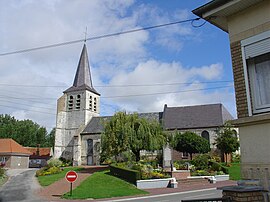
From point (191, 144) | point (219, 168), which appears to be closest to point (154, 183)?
point (219, 168)

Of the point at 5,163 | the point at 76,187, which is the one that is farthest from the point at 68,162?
the point at 76,187

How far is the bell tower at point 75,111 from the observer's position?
5462cm

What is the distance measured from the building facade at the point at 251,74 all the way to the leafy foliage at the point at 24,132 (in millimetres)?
76874

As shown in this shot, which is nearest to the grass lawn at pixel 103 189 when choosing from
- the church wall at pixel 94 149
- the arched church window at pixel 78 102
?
the church wall at pixel 94 149

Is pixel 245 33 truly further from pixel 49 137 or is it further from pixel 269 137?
pixel 49 137

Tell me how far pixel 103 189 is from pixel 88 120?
3830 centimetres

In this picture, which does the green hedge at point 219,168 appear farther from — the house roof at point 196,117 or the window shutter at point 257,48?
the window shutter at point 257,48

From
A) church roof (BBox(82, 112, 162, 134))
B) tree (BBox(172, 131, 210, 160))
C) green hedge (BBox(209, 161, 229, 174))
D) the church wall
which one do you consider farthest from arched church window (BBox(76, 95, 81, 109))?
green hedge (BBox(209, 161, 229, 174))

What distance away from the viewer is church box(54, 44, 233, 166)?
153 ft

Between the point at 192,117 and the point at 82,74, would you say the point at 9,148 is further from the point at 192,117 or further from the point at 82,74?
the point at 192,117

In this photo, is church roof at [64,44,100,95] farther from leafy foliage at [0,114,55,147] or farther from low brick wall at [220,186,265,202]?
low brick wall at [220,186,265,202]

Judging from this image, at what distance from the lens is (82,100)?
57062mm

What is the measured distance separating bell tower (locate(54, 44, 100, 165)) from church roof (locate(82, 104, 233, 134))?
3.45 meters

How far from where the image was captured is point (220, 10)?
16.9 ft
